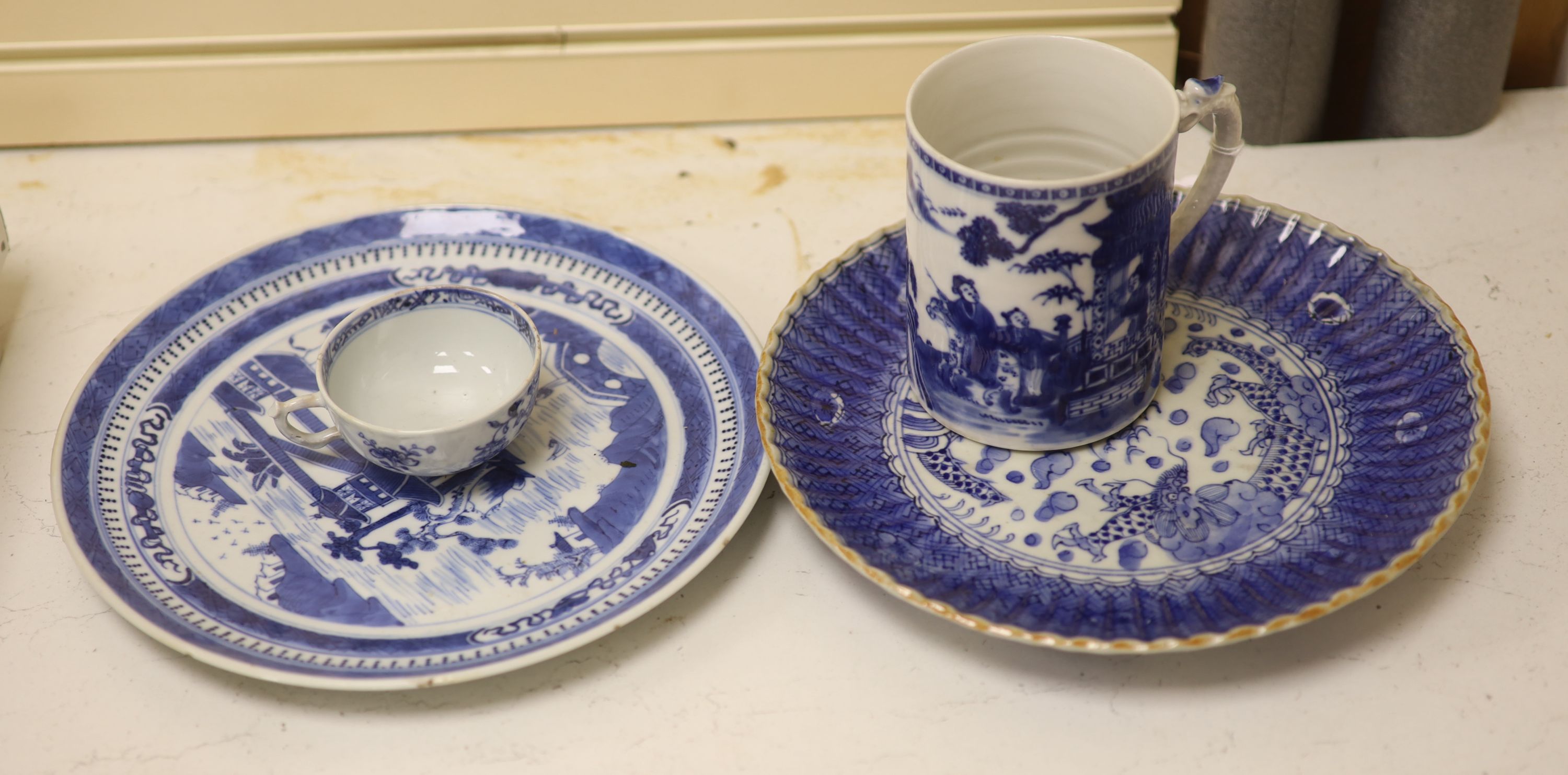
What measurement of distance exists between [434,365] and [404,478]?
83 mm

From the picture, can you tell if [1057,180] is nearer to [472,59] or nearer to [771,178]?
[771,178]

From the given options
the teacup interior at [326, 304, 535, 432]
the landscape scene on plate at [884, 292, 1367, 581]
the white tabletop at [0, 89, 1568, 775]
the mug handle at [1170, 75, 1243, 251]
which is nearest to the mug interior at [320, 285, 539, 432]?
the teacup interior at [326, 304, 535, 432]

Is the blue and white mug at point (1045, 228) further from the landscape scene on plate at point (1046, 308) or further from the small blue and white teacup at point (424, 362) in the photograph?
the small blue and white teacup at point (424, 362)

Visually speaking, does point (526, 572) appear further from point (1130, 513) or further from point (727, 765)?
point (1130, 513)

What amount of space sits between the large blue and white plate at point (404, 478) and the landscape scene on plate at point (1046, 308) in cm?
13

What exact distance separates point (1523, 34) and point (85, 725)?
108 cm

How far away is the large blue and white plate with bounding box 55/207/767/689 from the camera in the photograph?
2.10 ft

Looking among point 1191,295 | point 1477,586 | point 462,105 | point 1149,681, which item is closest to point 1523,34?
point 1191,295

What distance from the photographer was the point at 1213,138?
2.17 ft

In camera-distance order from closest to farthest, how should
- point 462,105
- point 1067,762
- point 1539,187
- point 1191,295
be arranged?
1. point 1067,762
2. point 1191,295
3. point 1539,187
4. point 462,105

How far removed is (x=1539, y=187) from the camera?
902mm

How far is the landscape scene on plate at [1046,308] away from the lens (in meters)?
0.59

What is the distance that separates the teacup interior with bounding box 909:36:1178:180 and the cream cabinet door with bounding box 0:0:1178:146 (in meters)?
0.31

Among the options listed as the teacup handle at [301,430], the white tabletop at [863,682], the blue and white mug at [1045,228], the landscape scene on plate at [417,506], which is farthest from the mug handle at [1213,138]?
the teacup handle at [301,430]
